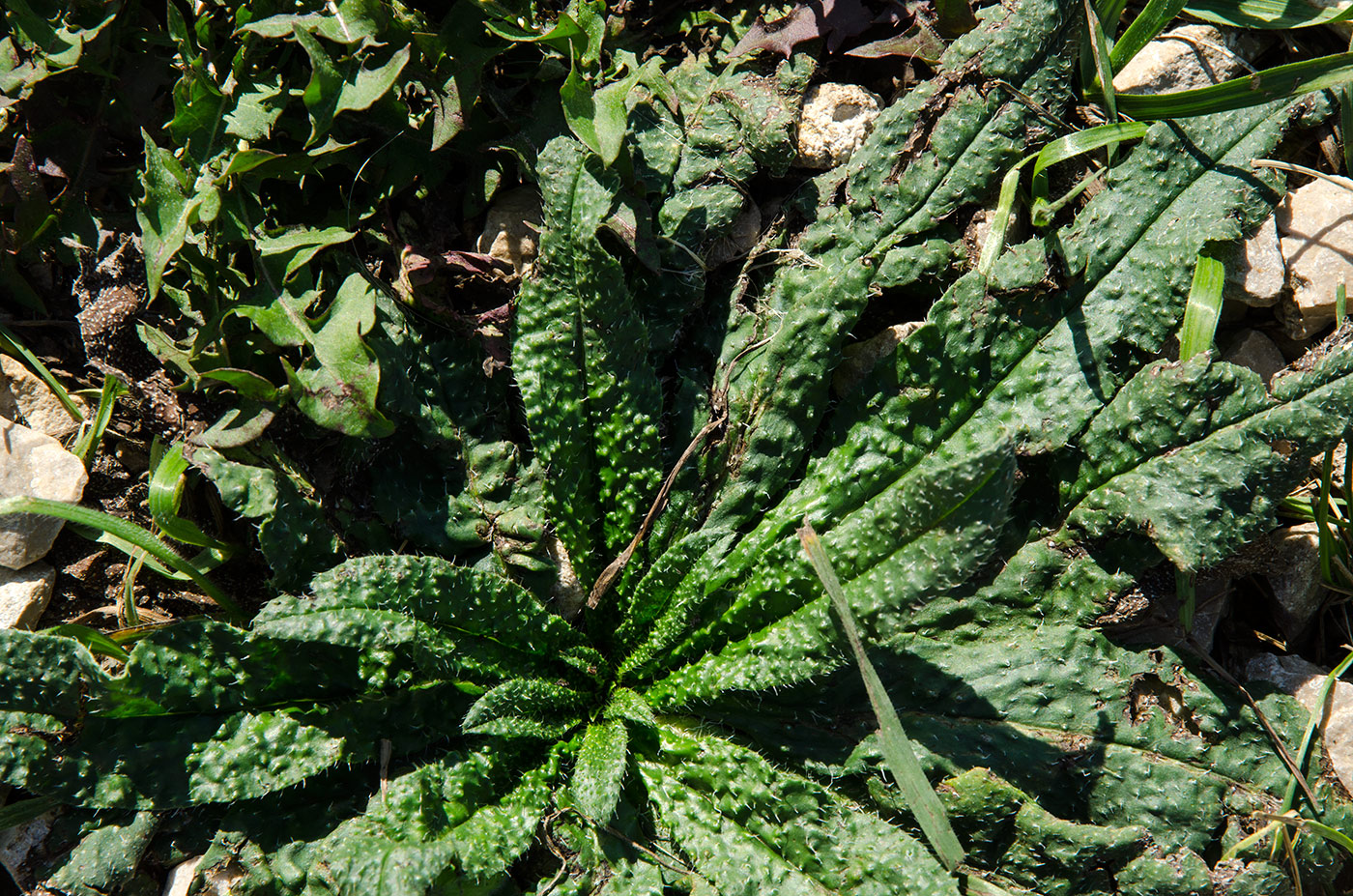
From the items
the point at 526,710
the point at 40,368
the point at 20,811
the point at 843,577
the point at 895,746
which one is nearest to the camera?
the point at 895,746

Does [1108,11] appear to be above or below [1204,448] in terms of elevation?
above

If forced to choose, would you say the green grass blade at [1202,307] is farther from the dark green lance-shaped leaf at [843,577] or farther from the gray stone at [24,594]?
the gray stone at [24,594]

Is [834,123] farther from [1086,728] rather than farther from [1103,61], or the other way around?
[1086,728]

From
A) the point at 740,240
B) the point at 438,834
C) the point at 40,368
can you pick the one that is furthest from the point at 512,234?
the point at 438,834

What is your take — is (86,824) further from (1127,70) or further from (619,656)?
(1127,70)

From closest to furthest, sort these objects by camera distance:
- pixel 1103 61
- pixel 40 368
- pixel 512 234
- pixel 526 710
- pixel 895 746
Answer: pixel 895 746, pixel 526 710, pixel 1103 61, pixel 40 368, pixel 512 234

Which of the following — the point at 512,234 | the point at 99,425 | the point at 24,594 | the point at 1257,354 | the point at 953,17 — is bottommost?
the point at 24,594

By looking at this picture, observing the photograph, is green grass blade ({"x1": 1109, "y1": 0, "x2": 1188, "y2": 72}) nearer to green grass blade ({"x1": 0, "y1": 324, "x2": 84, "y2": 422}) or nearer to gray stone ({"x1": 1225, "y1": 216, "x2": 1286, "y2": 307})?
gray stone ({"x1": 1225, "y1": 216, "x2": 1286, "y2": 307})

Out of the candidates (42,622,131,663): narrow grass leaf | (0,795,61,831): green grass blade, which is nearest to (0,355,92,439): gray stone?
(42,622,131,663): narrow grass leaf

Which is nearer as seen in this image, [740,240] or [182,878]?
[182,878]
